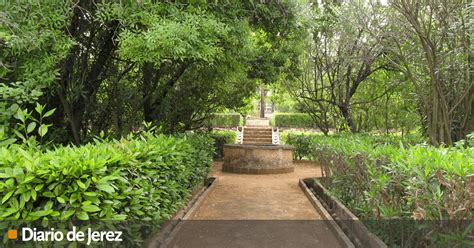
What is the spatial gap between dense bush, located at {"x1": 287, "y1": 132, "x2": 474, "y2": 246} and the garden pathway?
0.91m

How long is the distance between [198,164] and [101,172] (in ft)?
16.0

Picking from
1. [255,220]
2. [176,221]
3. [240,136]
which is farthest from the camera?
[240,136]

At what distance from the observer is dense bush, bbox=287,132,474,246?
124 inches

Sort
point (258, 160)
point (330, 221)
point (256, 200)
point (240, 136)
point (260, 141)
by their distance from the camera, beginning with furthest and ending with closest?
point (260, 141), point (240, 136), point (258, 160), point (256, 200), point (330, 221)

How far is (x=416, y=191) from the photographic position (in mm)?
3385

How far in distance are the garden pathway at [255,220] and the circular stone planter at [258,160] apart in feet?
7.58

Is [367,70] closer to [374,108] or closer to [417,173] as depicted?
[374,108]

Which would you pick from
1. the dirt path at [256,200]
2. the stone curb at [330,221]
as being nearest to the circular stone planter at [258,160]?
the dirt path at [256,200]

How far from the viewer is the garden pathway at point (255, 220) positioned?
5.02 metres

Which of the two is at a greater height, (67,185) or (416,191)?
(67,185)

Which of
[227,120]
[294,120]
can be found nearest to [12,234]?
[227,120]

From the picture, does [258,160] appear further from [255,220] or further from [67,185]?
[67,185]

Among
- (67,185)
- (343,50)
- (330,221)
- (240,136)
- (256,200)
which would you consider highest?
(343,50)

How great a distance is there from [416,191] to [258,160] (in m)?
9.13
